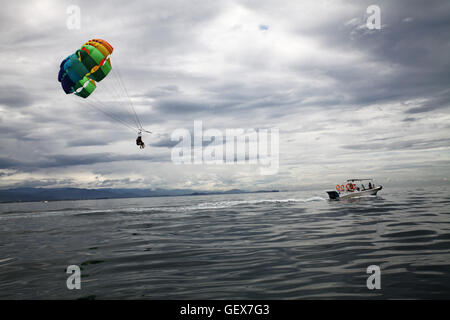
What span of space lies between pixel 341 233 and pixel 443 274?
7631 mm

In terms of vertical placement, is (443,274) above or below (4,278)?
above

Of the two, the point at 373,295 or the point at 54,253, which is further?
the point at 54,253

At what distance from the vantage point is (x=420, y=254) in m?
10.5

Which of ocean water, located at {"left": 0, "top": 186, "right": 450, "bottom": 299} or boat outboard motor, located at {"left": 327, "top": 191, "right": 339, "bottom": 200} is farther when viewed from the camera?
boat outboard motor, located at {"left": 327, "top": 191, "right": 339, "bottom": 200}

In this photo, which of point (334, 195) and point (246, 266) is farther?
point (334, 195)

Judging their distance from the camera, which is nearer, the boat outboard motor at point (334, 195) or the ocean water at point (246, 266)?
the ocean water at point (246, 266)

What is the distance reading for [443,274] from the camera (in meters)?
8.19

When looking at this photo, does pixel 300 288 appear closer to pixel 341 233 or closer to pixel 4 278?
pixel 341 233
